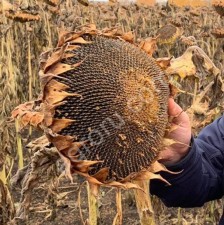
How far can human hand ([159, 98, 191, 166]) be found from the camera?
1.17 metres

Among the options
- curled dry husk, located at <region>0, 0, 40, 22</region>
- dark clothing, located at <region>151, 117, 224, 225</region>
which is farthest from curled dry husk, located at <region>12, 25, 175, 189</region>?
curled dry husk, located at <region>0, 0, 40, 22</region>

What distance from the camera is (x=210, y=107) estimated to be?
1980mm

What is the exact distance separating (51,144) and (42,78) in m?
0.14

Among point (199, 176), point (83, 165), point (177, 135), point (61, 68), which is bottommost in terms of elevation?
point (199, 176)

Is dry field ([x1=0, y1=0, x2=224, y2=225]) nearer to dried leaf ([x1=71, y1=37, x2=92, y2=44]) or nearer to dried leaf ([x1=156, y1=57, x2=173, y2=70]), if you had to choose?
dried leaf ([x1=156, y1=57, x2=173, y2=70])

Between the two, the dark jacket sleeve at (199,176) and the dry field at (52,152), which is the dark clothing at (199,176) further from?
the dry field at (52,152)

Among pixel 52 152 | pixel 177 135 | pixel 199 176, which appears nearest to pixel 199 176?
pixel 199 176

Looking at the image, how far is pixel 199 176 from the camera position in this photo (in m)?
1.56

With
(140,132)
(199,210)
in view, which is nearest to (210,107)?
(140,132)

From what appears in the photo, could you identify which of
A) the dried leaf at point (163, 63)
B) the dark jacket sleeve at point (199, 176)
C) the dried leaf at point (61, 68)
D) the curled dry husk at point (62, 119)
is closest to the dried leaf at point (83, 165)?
the curled dry husk at point (62, 119)

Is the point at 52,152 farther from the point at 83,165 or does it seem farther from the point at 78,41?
the point at 78,41

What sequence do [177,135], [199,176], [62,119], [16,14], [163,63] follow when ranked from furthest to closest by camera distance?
[16,14] → [199,176] → [177,135] → [163,63] → [62,119]

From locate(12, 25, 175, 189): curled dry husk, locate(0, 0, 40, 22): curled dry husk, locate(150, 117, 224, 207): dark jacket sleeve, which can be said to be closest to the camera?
locate(12, 25, 175, 189): curled dry husk

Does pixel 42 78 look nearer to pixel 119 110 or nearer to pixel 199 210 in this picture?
pixel 119 110
